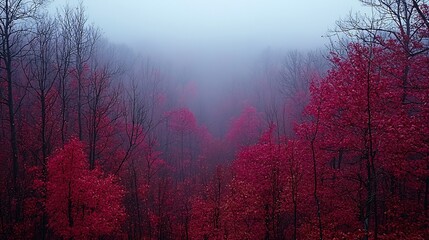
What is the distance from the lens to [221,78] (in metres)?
100

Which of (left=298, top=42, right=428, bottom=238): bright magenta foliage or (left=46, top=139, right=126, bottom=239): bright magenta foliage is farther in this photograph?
(left=46, top=139, right=126, bottom=239): bright magenta foliage

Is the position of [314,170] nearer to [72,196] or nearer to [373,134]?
[373,134]

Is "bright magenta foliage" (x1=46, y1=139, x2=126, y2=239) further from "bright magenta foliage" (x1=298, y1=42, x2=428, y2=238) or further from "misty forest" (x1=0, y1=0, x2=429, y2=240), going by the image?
"bright magenta foliage" (x1=298, y1=42, x2=428, y2=238)

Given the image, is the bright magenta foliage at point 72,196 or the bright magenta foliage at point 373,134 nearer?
the bright magenta foliage at point 373,134

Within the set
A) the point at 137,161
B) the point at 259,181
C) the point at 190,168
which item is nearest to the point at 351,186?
the point at 259,181

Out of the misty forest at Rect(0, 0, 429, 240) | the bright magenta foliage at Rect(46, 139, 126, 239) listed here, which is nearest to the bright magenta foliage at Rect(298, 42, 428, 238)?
the misty forest at Rect(0, 0, 429, 240)

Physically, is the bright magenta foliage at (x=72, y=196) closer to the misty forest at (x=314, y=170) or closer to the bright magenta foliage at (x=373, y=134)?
the misty forest at (x=314, y=170)

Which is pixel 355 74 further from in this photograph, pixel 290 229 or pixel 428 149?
pixel 290 229

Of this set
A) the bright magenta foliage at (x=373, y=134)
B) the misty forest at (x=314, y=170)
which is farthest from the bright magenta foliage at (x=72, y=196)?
the bright magenta foliage at (x=373, y=134)

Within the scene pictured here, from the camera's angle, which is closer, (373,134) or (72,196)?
(373,134)

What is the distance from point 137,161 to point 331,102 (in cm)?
2544

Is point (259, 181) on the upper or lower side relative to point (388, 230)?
upper

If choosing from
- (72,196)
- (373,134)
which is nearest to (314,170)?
(373,134)

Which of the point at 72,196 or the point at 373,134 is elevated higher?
the point at 373,134
